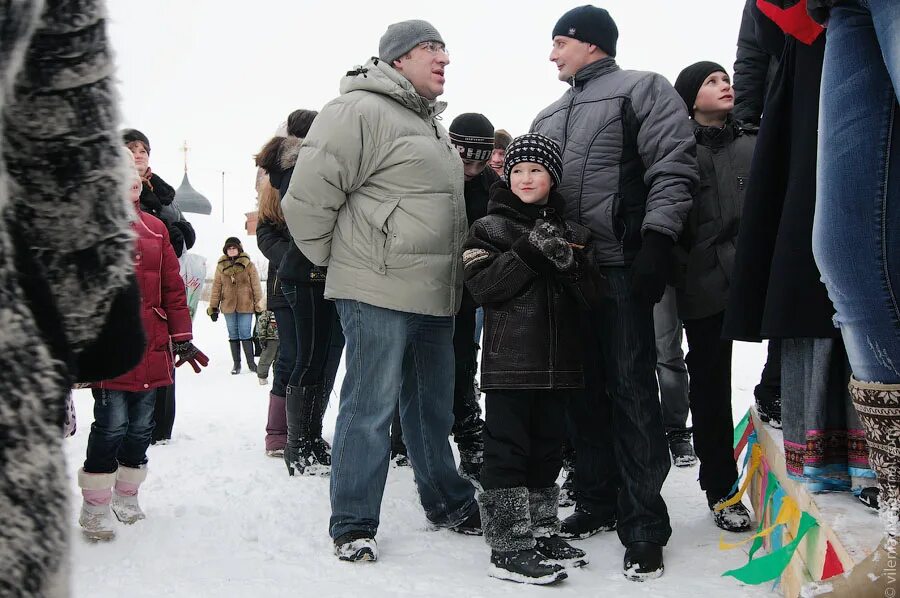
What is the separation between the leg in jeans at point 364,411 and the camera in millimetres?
3092

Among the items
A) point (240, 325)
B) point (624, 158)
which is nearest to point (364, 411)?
point (624, 158)

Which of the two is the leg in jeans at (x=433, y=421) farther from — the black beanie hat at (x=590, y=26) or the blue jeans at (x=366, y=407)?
the black beanie hat at (x=590, y=26)

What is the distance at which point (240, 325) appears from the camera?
10.5 m

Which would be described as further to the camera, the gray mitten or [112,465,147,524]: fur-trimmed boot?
[112,465,147,524]: fur-trimmed boot

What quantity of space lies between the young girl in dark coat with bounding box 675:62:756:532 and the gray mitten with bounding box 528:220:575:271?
1.96 feet

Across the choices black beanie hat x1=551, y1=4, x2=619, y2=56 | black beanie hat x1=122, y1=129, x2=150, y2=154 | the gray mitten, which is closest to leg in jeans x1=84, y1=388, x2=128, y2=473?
black beanie hat x1=122, y1=129, x2=150, y2=154

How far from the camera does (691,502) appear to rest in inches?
144

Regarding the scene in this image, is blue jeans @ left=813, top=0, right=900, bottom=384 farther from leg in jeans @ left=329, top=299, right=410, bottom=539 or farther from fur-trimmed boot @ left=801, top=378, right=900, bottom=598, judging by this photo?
leg in jeans @ left=329, top=299, right=410, bottom=539

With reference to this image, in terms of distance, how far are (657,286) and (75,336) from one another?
2.16 metres

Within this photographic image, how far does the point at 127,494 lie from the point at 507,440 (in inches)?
72.9

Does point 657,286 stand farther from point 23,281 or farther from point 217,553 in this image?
point 23,281

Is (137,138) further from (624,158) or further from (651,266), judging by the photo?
(651,266)

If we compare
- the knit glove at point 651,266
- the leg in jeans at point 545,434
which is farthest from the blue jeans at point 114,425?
the knit glove at point 651,266

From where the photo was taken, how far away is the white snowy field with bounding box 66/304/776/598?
2.69 m
